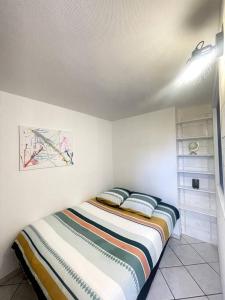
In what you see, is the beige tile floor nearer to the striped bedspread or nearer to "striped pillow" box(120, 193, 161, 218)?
the striped bedspread

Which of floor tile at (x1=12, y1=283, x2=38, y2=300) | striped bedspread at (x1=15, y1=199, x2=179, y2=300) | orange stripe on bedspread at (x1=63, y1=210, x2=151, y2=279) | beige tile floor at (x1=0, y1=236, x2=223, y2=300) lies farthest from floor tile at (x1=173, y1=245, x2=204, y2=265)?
floor tile at (x1=12, y1=283, x2=38, y2=300)

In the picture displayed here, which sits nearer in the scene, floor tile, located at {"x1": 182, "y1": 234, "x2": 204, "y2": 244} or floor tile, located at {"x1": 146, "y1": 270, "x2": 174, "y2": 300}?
floor tile, located at {"x1": 146, "y1": 270, "x2": 174, "y2": 300}

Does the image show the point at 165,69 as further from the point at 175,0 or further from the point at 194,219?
the point at 194,219

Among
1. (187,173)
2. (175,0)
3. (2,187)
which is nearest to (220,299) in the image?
(187,173)

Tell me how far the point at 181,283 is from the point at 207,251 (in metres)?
0.79

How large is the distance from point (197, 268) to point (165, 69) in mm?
2421

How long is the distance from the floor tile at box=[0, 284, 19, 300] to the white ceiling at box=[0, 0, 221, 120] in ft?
7.59

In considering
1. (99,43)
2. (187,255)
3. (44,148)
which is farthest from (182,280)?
(99,43)

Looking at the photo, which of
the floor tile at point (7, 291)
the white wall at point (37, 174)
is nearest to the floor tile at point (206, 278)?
the white wall at point (37, 174)

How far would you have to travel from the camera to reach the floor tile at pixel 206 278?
155 cm

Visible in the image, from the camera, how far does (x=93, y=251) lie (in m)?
1.37

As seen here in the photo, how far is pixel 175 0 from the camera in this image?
762 millimetres

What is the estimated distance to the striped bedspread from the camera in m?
1.03

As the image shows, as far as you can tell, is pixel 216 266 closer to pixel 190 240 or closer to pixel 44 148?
pixel 190 240
